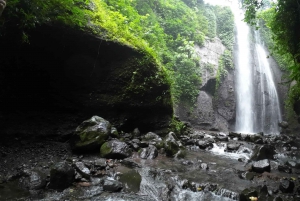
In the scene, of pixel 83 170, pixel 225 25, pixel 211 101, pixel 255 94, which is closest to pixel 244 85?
pixel 255 94

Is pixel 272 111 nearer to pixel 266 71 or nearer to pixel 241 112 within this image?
pixel 241 112

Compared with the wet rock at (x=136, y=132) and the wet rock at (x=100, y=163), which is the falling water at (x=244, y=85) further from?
the wet rock at (x=100, y=163)

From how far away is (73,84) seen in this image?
6855mm

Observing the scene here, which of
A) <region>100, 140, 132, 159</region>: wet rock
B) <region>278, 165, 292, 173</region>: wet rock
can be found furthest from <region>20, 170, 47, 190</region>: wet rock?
<region>278, 165, 292, 173</region>: wet rock

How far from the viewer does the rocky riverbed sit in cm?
401

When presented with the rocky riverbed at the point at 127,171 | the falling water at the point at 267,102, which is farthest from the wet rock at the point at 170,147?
the falling water at the point at 267,102

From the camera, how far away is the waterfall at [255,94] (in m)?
18.3

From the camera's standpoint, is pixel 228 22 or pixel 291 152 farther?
pixel 228 22

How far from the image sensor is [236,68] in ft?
71.8

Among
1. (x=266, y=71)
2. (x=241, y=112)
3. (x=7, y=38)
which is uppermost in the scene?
(x=266, y=71)

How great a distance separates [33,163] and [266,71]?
2210 centimetres

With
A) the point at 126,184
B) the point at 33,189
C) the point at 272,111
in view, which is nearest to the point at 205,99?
the point at 272,111

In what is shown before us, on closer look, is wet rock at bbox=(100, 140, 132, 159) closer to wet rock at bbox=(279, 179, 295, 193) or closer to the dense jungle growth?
the dense jungle growth

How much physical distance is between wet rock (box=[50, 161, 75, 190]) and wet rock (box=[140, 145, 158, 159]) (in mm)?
2532
